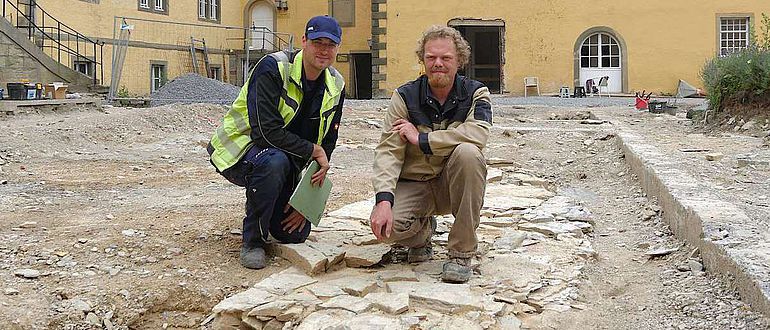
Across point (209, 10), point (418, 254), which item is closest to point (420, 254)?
point (418, 254)

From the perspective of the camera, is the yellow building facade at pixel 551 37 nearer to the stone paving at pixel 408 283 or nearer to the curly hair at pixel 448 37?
the stone paving at pixel 408 283

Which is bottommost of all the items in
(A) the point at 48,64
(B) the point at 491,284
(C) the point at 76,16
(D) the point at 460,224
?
(B) the point at 491,284

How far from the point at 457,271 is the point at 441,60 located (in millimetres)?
1006

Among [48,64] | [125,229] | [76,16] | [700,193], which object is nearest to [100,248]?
[125,229]

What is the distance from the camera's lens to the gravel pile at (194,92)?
1802 centimetres

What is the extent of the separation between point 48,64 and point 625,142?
12.7 m

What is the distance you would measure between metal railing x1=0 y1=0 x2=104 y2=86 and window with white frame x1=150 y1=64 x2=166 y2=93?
2303 millimetres

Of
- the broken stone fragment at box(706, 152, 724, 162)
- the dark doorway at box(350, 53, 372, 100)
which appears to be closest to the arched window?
the dark doorway at box(350, 53, 372, 100)

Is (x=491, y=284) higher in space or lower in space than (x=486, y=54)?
lower

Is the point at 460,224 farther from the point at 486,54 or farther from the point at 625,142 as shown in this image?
the point at 486,54

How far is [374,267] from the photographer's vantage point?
4.09 m

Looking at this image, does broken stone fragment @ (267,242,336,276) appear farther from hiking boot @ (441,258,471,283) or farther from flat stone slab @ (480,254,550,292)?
flat stone slab @ (480,254,550,292)

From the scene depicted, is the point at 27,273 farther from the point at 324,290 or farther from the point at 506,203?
the point at 506,203

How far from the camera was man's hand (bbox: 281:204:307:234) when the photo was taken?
4297mm
